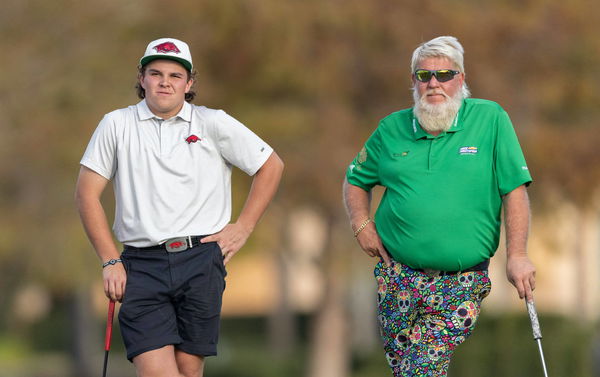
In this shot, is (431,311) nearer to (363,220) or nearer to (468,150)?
(363,220)

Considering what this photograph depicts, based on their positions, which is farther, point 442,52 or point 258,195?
point 258,195

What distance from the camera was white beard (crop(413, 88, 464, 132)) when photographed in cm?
602

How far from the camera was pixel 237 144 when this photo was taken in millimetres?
6262

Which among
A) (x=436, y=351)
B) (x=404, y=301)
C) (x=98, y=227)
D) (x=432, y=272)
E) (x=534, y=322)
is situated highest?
(x=98, y=227)

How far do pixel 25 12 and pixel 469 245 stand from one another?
14983mm

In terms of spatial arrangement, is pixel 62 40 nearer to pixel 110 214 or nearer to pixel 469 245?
pixel 110 214

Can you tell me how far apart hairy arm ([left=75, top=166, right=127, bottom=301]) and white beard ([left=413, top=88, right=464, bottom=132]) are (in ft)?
5.27

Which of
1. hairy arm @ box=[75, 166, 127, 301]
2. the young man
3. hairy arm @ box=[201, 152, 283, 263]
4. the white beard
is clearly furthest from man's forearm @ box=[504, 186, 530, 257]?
hairy arm @ box=[75, 166, 127, 301]

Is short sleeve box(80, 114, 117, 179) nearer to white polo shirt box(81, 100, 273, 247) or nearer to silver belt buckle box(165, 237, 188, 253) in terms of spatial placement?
white polo shirt box(81, 100, 273, 247)

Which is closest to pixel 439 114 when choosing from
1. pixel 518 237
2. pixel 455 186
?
pixel 455 186

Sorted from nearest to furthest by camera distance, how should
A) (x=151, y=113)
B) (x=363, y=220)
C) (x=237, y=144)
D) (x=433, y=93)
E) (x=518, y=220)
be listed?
(x=518, y=220) → (x=433, y=93) → (x=151, y=113) → (x=237, y=144) → (x=363, y=220)

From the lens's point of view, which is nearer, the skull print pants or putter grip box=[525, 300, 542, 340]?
putter grip box=[525, 300, 542, 340]

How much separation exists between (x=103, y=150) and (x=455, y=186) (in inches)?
68.2

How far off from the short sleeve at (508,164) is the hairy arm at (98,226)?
1909 mm
